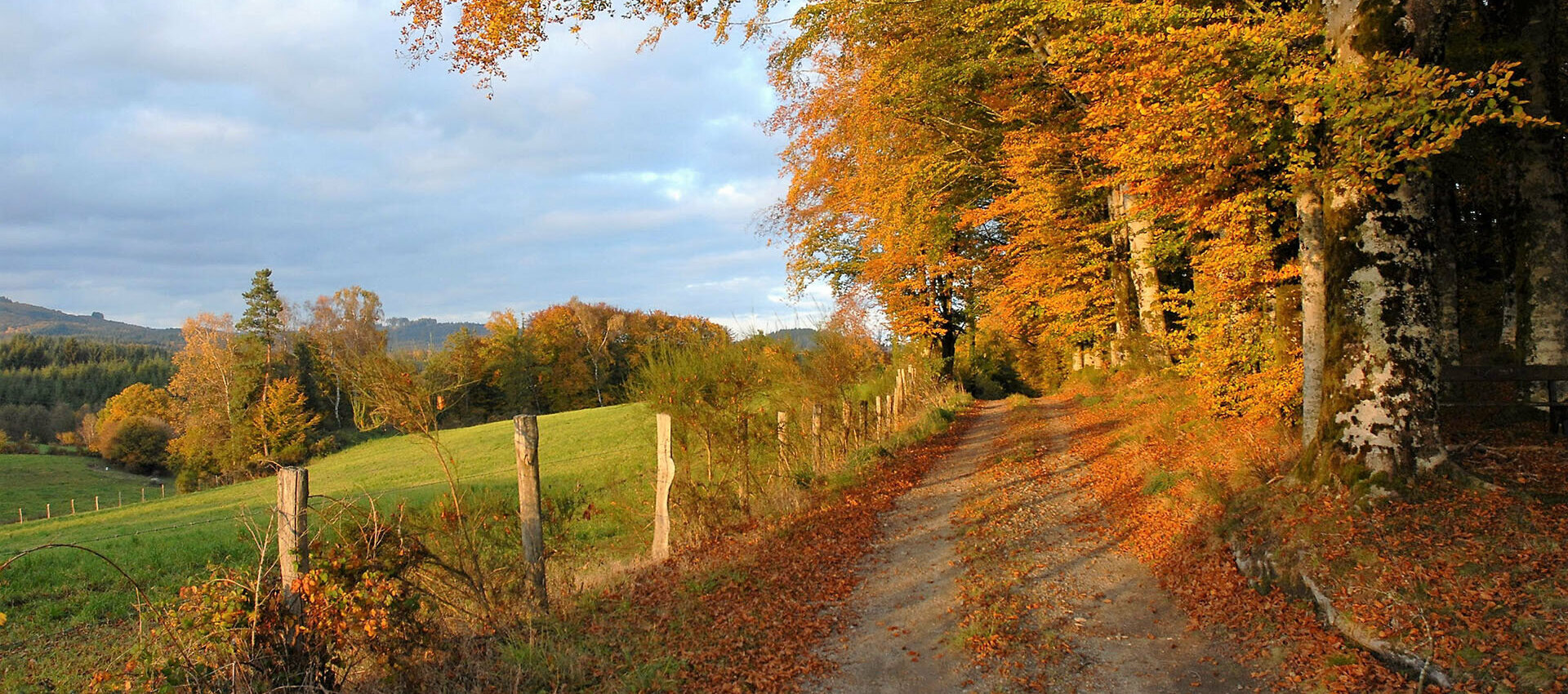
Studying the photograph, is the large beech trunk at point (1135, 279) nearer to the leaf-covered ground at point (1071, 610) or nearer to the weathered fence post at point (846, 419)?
the weathered fence post at point (846, 419)

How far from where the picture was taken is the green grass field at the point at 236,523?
1182 cm

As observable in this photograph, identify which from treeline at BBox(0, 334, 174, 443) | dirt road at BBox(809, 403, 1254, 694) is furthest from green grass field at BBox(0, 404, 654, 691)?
treeline at BBox(0, 334, 174, 443)

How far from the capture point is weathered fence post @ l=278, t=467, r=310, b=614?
14.5ft

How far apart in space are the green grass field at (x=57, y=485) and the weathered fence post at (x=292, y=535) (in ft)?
140

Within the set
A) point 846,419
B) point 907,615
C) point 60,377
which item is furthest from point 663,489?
point 60,377

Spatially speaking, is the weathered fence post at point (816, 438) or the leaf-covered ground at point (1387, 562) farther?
the weathered fence post at point (816, 438)

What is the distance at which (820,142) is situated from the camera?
2189 centimetres

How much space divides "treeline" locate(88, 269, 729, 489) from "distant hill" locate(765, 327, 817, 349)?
13770mm

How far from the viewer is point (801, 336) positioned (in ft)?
59.1

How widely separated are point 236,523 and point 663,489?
60.8 feet

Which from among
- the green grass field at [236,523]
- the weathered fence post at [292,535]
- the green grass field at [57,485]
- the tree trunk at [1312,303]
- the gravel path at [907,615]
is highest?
the tree trunk at [1312,303]

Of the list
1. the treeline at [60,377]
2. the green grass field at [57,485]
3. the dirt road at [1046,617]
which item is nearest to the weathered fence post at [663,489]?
the dirt road at [1046,617]

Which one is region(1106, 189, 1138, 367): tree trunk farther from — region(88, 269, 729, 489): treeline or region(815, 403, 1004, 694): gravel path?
region(88, 269, 729, 489): treeline

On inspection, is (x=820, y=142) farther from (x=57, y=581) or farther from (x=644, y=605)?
(x=57, y=581)
